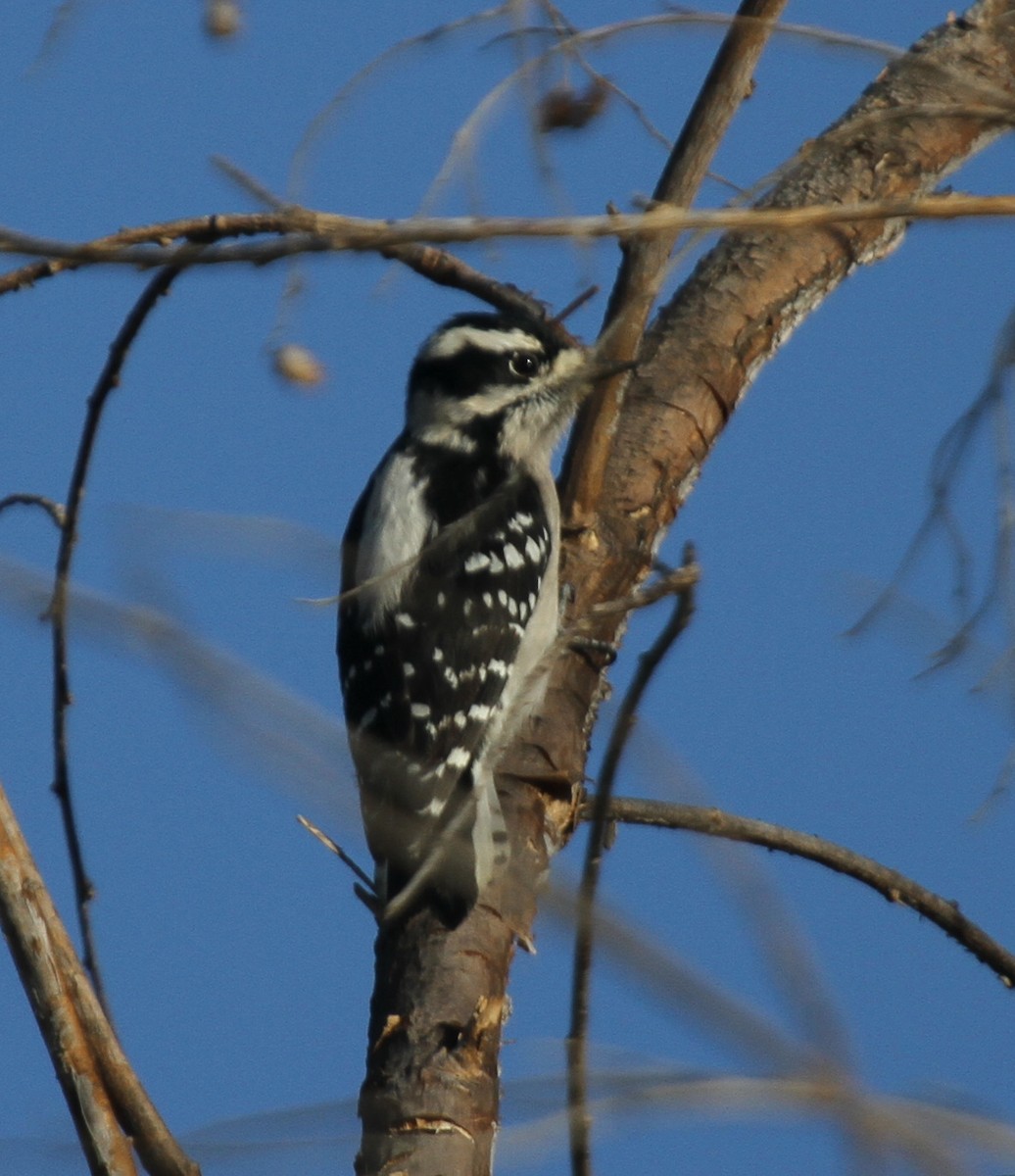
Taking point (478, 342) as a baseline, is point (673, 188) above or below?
below

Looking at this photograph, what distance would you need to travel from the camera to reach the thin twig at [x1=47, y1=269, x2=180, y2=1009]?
7.75 feet

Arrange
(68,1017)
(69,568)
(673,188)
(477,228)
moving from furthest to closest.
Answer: (673,188) < (69,568) < (68,1017) < (477,228)

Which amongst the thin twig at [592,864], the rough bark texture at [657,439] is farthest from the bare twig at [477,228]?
the rough bark texture at [657,439]

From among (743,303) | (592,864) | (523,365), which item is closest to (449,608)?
(523,365)

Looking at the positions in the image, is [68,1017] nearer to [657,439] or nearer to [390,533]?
[390,533]

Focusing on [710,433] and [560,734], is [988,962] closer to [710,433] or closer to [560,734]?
[560,734]

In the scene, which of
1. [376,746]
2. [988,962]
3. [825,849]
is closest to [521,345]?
[376,746]

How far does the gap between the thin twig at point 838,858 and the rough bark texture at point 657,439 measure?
0.22m

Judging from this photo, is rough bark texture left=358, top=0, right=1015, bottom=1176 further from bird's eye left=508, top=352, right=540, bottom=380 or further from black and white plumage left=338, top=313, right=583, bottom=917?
bird's eye left=508, top=352, right=540, bottom=380

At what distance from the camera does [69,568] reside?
7.78 feet

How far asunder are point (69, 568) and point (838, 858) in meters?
1.72

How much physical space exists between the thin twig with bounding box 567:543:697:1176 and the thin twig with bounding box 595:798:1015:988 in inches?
76.1

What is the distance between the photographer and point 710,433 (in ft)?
12.9

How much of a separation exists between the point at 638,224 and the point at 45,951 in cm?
122
